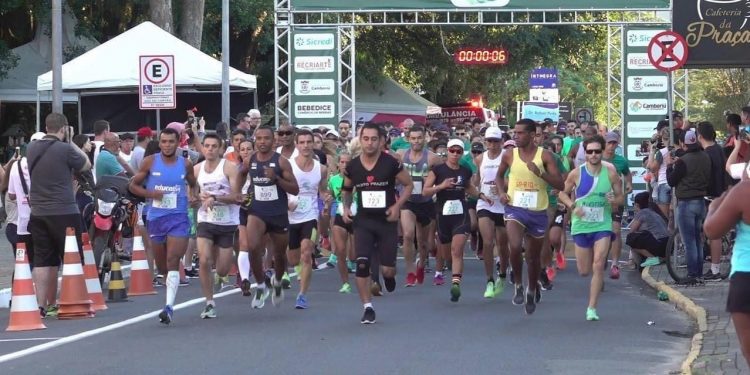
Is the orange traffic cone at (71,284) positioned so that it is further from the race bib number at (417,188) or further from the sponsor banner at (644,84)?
the sponsor banner at (644,84)

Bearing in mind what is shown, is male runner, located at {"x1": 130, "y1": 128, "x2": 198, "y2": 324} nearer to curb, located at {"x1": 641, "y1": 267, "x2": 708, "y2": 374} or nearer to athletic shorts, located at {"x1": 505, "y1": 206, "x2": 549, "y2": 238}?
athletic shorts, located at {"x1": 505, "y1": 206, "x2": 549, "y2": 238}

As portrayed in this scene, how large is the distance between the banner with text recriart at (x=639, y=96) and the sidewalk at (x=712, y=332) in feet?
39.1

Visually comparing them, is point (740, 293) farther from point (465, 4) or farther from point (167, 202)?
point (465, 4)

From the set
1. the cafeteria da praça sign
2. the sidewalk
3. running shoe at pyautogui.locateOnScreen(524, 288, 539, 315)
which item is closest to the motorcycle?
running shoe at pyautogui.locateOnScreen(524, 288, 539, 315)

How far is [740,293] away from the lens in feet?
23.7

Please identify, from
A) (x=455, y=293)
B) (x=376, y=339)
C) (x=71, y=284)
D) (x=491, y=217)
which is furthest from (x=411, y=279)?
(x=376, y=339)

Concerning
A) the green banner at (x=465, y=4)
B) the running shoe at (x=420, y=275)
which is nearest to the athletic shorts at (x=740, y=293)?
the running shoe at (x=420, y=275)

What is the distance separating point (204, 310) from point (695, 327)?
177 inches

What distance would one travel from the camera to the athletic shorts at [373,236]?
1327 centimetres

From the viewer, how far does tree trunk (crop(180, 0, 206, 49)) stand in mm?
34625

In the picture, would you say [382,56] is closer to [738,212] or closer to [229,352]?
[229,352]

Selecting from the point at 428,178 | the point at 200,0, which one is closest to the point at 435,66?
the point at 200,0

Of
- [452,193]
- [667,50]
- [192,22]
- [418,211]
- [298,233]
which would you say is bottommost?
[298,233]

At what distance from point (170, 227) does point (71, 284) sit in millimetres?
1114
